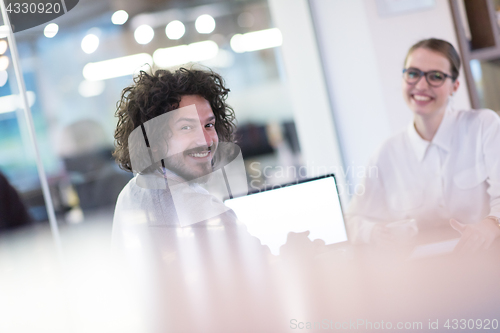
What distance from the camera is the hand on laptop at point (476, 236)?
1044 mm

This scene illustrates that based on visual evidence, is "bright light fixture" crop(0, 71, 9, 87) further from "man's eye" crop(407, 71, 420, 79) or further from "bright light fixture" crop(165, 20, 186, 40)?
Result: "man's eye" crop(407, 71, 420, 79)

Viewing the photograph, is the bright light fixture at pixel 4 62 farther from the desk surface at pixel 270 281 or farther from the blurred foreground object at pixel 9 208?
the desk surface at pixel 270 281

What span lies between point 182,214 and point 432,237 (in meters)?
0.74

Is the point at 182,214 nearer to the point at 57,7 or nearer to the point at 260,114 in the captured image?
the point at 57,7

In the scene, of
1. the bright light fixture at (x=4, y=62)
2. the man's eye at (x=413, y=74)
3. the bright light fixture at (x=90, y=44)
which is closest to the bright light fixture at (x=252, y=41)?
the bright light fixture at (x=90, y=44)

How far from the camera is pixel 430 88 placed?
1.38m

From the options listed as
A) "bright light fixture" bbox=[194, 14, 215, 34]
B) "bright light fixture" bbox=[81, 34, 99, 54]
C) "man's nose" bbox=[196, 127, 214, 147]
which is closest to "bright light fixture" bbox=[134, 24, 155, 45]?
"bright light fixture" bbox=[81, 34, 99, 54]

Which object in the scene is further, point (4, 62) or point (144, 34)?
point (144, 34)

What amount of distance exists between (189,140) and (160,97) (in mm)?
123

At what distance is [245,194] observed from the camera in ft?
3.35

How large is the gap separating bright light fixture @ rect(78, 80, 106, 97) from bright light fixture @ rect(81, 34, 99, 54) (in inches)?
11.3

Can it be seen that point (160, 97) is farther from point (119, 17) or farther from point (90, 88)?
point (90, 88)

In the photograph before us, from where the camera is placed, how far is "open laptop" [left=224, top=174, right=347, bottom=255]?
1.02m

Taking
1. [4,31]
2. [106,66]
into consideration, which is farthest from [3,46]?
[106,66]
